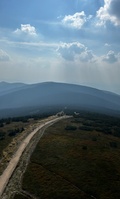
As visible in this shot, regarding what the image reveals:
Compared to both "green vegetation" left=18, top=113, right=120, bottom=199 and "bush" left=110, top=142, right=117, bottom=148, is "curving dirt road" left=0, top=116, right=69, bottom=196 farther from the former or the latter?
"bush" left=110, top=142, right=117, bottom=148

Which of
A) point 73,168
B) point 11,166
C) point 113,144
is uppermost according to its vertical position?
point 113,144

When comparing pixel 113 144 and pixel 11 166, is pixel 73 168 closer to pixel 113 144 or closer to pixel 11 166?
pixel 11 166

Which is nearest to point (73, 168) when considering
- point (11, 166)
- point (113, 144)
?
point (11, 166)

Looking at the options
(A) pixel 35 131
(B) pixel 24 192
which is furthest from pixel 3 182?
(A) pixel 35 131

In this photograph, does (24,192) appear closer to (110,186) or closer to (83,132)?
(110,186)

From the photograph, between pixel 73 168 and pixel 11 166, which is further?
pixel 73 168

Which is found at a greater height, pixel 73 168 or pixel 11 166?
pixel 11 166

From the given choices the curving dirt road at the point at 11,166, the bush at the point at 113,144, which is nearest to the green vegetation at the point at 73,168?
the bush at the point at 113,144

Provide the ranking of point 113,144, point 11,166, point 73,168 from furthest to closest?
point 113,144 < point 73,168 < point 11,166

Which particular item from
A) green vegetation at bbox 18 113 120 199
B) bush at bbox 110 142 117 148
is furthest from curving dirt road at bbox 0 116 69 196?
bush at bbox 110 142 117 148
